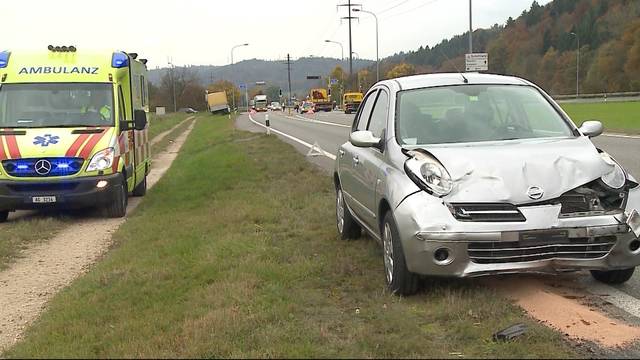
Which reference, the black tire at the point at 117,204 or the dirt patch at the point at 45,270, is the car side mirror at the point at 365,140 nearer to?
the dirt patch at the point at 45,270

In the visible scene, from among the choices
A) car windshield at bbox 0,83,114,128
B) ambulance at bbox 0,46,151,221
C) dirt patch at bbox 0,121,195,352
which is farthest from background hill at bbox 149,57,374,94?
dirt patch at bbox 0,121,195,352

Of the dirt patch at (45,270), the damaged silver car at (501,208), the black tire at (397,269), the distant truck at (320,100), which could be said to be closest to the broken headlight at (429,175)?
the damaged silver car at (501,208)

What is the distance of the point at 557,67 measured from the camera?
98.3 m

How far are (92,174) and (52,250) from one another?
1.87 m

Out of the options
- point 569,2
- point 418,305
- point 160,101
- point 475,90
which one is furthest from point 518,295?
point 569,2

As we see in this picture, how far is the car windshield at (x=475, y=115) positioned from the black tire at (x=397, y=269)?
813mm

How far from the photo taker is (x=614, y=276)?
4.97m

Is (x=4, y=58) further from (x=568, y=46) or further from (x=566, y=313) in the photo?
(x=568, y=46)

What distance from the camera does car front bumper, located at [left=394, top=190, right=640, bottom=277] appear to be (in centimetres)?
431

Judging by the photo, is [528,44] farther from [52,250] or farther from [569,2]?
[52,250]

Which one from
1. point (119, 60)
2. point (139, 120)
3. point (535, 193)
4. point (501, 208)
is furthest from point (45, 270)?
point (535, 193)

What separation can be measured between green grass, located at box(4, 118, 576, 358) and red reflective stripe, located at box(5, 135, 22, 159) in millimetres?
2409

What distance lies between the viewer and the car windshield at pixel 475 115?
5344 mm

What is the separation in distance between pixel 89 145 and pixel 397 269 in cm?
623
